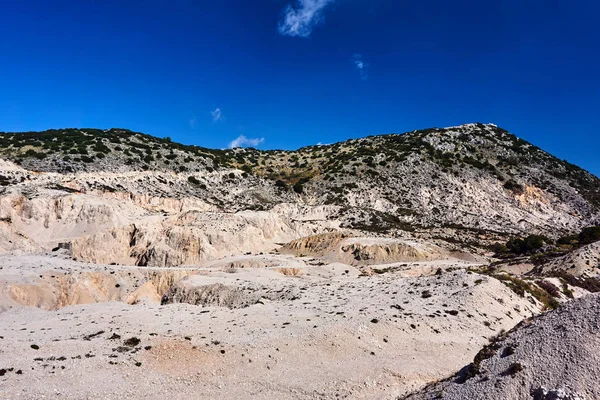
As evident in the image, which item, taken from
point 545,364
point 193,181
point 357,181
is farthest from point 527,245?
point 193,181

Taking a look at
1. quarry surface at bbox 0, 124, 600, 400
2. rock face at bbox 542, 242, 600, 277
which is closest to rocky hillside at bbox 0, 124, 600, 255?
quarry surface at bbox 0, 124, 600, 400

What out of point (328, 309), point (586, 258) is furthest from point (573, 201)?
point (328, 309)

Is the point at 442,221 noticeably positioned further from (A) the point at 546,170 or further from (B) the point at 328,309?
(B) the point at 328,309

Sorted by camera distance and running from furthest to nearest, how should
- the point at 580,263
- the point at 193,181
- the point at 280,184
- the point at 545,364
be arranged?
1. the point at 280,184
2. the point at 193,181
3. the point at 580,263
4. the point at 545,364

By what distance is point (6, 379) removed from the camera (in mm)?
13641

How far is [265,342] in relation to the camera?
17.6 metres

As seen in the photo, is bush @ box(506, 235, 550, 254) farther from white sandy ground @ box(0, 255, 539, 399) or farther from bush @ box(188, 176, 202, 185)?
bush @ box(188, 176, 202, 185)

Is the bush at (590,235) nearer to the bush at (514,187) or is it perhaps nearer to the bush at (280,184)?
the bush at (514,187)

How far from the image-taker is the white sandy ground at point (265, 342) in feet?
46.8

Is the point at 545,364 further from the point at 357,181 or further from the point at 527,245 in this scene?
the point at 357,181

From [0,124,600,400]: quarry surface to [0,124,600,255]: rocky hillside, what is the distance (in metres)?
0.55

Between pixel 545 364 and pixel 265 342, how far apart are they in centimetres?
1126

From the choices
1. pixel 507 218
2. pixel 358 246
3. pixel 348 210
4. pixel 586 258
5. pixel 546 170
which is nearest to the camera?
pixel 586 258

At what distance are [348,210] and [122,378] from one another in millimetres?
56257
